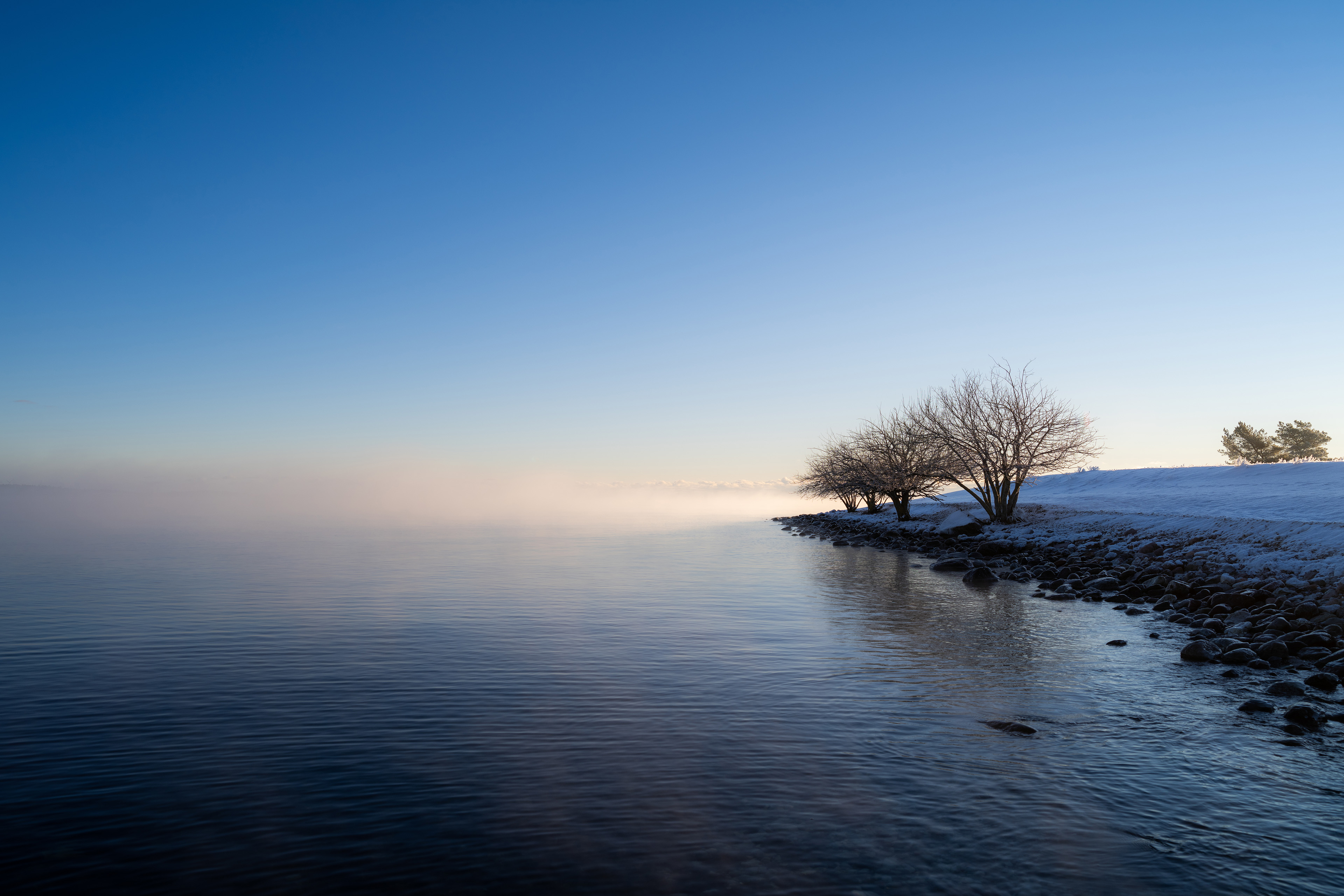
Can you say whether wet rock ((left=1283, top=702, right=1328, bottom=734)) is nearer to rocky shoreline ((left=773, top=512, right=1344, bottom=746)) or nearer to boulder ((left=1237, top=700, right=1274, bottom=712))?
rocky shoreline ((left=773, top=512, right=1344, bottom=746))

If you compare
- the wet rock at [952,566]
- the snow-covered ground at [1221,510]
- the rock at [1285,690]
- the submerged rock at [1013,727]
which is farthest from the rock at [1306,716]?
the wet rock at [952,566]

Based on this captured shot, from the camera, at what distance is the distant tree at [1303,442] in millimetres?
79375

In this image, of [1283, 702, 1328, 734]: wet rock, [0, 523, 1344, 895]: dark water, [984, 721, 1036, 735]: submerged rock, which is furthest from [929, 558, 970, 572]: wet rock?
[984, 721, 1036, 735]: submerged rock

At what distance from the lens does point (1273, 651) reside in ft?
46.1

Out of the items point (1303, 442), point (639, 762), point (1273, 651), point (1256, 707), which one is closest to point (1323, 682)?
point (1273, 651)

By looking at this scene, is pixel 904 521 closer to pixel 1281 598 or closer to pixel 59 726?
pixel 1281 598

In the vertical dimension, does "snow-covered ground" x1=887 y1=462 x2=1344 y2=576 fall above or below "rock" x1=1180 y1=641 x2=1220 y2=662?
above

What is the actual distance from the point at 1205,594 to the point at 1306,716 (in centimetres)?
1273

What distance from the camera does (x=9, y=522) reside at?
80375mm

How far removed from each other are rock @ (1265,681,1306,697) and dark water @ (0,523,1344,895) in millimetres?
550

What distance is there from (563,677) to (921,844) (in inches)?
325

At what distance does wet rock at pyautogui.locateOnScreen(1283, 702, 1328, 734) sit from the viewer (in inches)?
407

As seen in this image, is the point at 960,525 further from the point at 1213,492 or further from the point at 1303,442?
the point at 1303,442

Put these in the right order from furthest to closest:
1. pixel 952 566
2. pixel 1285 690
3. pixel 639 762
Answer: pixel 952 566
pixel 1285 690
pixel 639 762
